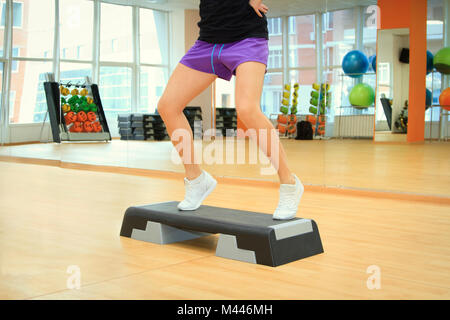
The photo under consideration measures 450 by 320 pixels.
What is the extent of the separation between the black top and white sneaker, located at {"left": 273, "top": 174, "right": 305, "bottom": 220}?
615mm

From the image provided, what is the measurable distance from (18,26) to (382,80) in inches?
239

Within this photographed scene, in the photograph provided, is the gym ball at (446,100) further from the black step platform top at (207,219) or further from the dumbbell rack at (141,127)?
the black step platform top at (207,219)

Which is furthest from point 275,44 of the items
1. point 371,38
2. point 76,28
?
point 371,38

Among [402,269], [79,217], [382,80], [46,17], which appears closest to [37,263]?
[79,217]

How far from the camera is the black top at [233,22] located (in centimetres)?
216

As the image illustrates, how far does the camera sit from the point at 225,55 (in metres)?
2.17

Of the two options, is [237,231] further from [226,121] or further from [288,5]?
[288,5]

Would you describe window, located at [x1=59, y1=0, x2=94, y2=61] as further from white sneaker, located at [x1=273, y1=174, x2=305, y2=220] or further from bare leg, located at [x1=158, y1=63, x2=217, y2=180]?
white sneaker, located at [x1=273, y1=174, x2=305, y2=220]

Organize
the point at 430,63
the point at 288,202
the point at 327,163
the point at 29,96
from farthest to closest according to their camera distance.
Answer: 1. the point at 430,63
2. the point at 29,96
3. the point at 327,163
4. the point at 288,202

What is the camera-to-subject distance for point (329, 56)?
4.12 metres

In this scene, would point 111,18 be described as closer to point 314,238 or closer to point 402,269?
point 314,238

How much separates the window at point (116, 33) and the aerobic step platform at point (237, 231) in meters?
3.22

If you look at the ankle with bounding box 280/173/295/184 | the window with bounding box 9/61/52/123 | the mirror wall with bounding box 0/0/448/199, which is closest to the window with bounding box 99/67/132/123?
the mirror wall with bounding box 0/0/448/199

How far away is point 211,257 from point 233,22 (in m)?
0.94
